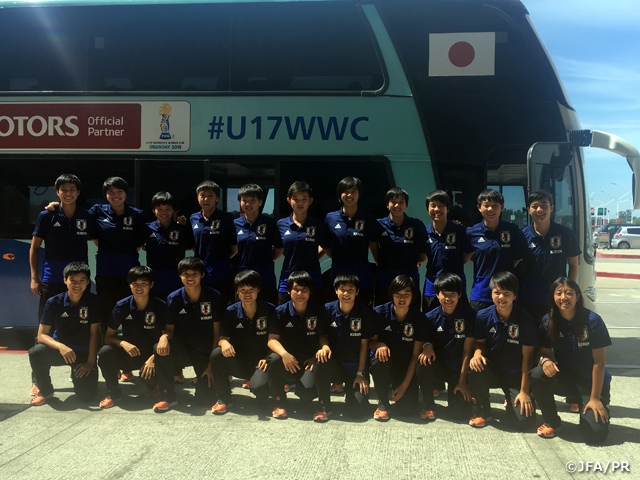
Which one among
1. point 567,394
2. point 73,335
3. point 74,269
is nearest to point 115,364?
point 73,335

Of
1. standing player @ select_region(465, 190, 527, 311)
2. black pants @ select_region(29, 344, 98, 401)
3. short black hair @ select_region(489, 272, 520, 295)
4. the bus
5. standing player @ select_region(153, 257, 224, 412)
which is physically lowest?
black pants @ select_region(29, 344, 98, 401)

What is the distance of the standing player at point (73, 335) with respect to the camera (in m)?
4.59

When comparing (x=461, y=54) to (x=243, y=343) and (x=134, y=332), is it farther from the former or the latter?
(x=134, y=332)

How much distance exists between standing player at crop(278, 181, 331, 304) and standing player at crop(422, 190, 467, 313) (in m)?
0.90

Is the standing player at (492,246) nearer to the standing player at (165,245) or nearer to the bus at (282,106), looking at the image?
the bus at (282,106)

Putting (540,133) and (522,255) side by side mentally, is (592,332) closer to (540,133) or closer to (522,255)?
(522,255)

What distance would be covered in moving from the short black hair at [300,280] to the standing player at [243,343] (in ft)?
0.88

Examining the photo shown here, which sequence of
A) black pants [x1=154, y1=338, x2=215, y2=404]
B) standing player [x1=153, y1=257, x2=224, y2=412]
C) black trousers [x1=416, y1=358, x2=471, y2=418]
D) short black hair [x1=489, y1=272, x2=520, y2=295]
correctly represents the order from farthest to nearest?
standing player [x1=153, y1=257, x2=224, y2=412], black pants [x1=154, y1=338, x2=215, y2=404], black trousers [x1=416, y1=358, x2=471, y2=418], short black hair [x1=489, y1=272, x2=520, y2=295]

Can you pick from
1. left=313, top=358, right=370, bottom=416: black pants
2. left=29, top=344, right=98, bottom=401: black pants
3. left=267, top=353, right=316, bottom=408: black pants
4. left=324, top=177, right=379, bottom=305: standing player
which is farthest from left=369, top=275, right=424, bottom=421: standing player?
left=29, top=344, right=98, bottom=401: black pants

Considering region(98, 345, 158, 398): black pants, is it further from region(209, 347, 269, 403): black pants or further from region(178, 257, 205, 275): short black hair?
region(178, 257, 205, 275): short black hair

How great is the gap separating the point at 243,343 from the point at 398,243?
5.04 ft

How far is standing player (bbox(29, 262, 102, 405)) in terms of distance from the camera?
459cm

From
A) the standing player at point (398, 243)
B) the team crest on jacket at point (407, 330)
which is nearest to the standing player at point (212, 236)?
the standing player at point (398, 243)

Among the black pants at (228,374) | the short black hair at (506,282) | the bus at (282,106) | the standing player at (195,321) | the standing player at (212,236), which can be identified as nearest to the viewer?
the short black hair at (506,282)
